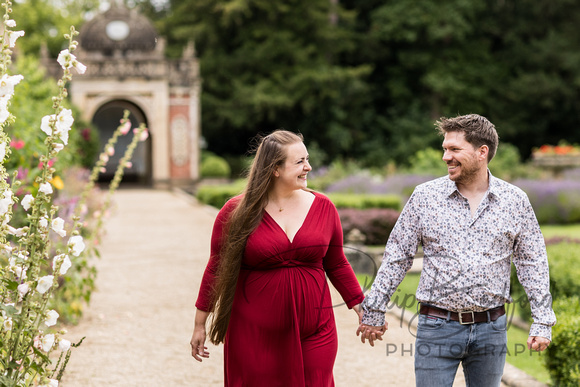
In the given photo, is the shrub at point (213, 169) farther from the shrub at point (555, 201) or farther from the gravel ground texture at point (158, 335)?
the gravel ground texture at point (158, 335)

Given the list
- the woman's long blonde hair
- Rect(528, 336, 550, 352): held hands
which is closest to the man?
Rect(528, 336, 550, 352): held hands

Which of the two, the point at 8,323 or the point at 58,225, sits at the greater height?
the point at 58,225

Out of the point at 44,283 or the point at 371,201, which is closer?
the point at 44,283

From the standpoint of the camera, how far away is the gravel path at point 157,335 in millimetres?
5305

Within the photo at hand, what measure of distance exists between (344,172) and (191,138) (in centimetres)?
916

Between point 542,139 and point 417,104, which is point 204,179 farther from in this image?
point 542,139

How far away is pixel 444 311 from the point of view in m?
3.23

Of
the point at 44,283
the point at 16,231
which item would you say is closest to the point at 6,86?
the point at 16,231

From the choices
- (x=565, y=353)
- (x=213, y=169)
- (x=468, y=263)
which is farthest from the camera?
(x=213, y=169)

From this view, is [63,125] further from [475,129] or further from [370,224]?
[370,224]

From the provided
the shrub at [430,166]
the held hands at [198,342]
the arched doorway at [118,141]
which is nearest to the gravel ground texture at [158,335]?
the held hands at [198,342]

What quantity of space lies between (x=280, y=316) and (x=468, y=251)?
2.88 feet

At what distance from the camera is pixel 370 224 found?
1104 centimetres

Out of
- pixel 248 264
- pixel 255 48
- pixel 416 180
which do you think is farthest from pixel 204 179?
pixel 248 264
